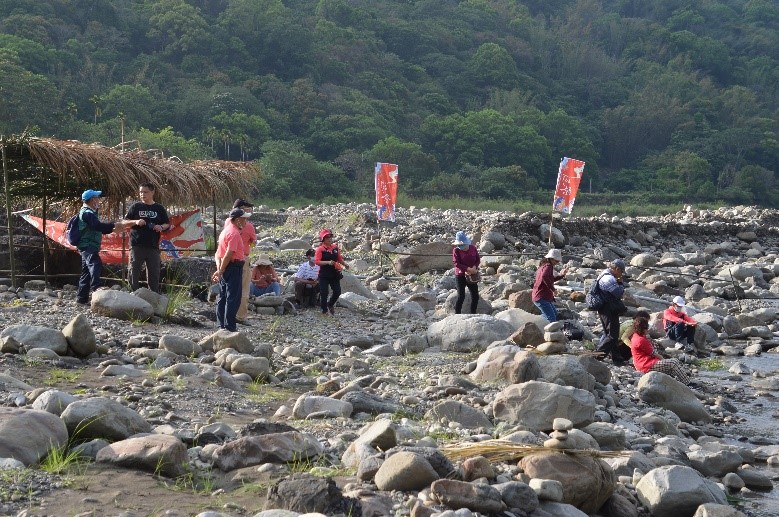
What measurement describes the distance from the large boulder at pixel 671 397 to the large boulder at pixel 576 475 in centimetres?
315

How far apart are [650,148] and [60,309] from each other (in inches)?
2559

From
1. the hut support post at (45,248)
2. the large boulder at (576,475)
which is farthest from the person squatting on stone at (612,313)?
the hut support post at (45,248)

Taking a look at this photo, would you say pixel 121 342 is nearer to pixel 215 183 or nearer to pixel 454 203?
pixel 215 183

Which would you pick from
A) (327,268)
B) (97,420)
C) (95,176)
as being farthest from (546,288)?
(97,420)

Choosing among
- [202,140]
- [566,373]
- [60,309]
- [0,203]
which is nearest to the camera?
[566,373]

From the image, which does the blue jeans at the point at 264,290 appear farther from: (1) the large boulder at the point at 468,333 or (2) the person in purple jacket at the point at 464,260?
(1) the large boulder at the point at 468,333

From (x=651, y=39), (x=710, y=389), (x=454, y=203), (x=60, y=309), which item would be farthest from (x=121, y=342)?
(x=651, y=39)

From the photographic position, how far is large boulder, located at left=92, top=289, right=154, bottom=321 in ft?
30.2

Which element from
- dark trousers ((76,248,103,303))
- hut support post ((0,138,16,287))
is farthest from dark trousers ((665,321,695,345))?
hut support post ((0,138,16,287))

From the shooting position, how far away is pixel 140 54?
191 ft

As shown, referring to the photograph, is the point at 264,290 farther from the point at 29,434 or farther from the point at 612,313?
the point at 29,434

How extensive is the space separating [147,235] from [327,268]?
2.27 metres

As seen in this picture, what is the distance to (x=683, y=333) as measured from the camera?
12008 mm

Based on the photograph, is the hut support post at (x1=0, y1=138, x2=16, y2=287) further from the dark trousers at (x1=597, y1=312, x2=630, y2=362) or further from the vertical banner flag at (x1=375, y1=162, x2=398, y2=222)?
the vertical banner flag at (x1=375, y1=162, x2=398, y2=222)
